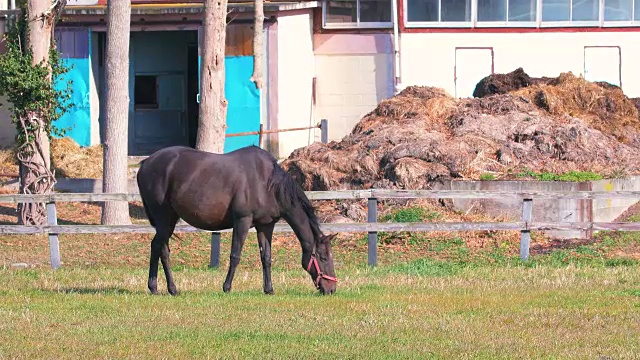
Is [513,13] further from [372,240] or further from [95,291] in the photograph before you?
[95,291]

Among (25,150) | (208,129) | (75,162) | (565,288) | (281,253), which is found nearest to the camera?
(565,288)

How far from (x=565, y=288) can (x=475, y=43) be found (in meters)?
20.3

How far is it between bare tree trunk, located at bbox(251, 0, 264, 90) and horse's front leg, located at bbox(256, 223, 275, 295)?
614 inches

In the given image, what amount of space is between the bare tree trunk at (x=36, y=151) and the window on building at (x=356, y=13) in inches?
519

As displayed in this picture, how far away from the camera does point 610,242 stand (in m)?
19.5

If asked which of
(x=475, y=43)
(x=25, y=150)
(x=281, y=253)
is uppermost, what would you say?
(x=475, y=43)

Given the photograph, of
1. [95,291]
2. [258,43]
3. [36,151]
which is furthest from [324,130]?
[95,291]

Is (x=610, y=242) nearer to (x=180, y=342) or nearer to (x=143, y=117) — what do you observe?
(x=180, y=342)

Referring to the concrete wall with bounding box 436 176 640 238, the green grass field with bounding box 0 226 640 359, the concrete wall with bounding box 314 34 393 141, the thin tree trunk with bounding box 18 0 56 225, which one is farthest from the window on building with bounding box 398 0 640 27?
the green grass field with bounding box 0 226 640 359

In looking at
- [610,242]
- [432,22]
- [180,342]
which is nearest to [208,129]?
[610,242]

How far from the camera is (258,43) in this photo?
94.6 ft

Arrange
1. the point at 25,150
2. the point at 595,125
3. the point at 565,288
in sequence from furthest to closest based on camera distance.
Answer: the point at 595,125
the point at 25,150
the point at 565,288

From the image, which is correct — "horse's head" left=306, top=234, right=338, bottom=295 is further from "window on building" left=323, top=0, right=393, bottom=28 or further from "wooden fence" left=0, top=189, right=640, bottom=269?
"window on building" left=323, top=0, right=393, bottom=28

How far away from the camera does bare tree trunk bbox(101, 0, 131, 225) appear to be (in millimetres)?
21672
